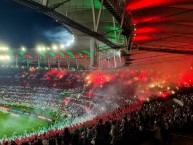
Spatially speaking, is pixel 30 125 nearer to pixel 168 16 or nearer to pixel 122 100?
pixel 122 100

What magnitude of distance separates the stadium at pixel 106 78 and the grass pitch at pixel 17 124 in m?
0.11

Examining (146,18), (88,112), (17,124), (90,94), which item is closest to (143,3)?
(146,18)

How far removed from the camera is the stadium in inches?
447

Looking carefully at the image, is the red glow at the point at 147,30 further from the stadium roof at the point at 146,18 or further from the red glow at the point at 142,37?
the red glow at the point at 142,37

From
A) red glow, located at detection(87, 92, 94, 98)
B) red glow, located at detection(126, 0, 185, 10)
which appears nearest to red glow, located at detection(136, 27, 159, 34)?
red glow, located at detection(126, 0, 185, 10)

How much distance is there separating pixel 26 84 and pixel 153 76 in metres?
29.7

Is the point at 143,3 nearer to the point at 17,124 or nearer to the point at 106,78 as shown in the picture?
the point at 17,124

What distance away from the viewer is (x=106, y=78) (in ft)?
164

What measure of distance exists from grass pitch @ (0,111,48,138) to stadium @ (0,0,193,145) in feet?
0.36

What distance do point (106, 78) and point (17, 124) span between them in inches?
841

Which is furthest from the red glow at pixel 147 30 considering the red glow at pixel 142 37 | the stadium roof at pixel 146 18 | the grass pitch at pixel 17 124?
the grass pitch at pixel 17 124

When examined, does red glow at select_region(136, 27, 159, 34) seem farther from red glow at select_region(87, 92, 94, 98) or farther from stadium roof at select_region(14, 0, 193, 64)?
red glow at select_region(87, 92, 94, 98)

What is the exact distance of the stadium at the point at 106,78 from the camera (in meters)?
11.4

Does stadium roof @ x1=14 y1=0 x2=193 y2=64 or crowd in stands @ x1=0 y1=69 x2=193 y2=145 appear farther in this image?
stadium roof @ x1=14 y1=0 x2=193 y2=64
